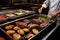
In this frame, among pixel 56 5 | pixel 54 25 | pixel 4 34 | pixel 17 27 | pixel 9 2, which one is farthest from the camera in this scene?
pixel 9 2

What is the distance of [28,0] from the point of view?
8086 mm

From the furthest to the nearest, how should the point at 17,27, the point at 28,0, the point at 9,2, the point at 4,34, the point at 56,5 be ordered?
the point at 28,0 → the point at 9,2 → the point at 56,5 → the point at 17,27 → the point at 4,34

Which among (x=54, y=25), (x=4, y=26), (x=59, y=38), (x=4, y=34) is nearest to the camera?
(x=4, y=34)

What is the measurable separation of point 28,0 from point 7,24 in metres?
5.91

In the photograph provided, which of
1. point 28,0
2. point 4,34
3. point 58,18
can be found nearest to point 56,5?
point 58,18

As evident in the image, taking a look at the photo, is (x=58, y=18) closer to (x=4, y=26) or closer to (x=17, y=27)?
(x=17, y=27)

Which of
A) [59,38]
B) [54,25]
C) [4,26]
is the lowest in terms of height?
[59,38]

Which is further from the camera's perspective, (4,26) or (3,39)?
(4,26)

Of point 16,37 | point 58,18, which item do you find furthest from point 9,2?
point 16,37

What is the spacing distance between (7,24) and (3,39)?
17.1 inches

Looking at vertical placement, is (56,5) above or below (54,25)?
above

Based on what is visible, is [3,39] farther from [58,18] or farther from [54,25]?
[58,18]

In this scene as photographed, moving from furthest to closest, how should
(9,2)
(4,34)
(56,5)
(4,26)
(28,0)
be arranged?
(28,0)
(9,2)
(56,5)
(4,26)
(4,34)

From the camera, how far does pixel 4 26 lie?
2258 millimetres
